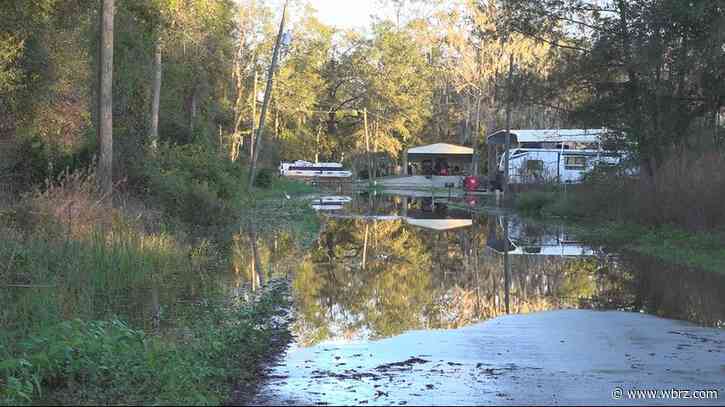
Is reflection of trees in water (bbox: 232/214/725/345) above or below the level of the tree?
below

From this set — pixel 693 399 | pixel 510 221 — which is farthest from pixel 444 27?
pixel 693 399

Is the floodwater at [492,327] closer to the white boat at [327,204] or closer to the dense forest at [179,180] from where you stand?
the dense forest at [179,180]

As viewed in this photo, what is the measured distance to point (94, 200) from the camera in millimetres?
18344

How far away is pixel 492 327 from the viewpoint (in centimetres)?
1190

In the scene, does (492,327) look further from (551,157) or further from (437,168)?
(437,168)

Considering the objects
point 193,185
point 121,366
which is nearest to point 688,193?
point 193,185

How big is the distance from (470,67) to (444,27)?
4.28 metres

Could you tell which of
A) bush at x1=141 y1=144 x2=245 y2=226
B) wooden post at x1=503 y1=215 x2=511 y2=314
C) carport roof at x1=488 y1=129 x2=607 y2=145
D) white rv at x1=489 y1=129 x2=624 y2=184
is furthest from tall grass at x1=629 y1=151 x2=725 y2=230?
carport roof at x1=488 y1=129 x2=607 y2=145

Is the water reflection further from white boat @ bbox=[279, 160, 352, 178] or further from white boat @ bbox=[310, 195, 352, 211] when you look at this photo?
white boat @ bbox=[279, 160, 352, 178]

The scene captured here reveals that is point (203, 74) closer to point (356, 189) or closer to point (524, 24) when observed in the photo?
point (524, 24)

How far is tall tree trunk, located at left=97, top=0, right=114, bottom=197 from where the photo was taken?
21.4 metres

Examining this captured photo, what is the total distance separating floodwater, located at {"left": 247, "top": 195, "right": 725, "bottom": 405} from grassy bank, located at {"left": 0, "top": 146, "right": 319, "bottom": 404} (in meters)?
0.68

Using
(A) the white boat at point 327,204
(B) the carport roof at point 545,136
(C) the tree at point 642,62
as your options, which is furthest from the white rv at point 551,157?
(C) the tree at point 642,62

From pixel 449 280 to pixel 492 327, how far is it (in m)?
5.32
